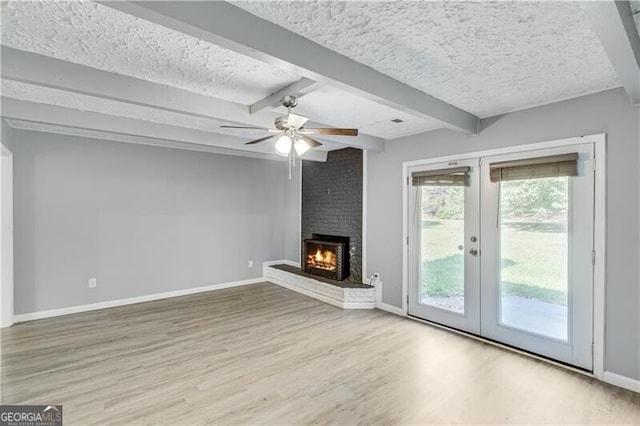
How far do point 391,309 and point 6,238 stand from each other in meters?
5.15

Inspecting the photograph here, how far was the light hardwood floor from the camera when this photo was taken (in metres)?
2.21

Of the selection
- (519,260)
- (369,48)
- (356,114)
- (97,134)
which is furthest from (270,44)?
A: (97,134)

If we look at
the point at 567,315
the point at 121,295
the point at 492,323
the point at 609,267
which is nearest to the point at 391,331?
the point at 492,323

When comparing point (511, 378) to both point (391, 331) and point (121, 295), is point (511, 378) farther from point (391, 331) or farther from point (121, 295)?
point (121, 295)

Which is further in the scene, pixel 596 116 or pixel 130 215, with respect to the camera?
pixel 130 215

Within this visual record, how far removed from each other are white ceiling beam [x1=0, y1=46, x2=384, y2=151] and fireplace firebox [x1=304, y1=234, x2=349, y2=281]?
2640mm

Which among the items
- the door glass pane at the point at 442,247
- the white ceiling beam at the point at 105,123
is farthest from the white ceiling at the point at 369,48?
the door glass pane at the point at 442,247

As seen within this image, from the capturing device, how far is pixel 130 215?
4.76 m

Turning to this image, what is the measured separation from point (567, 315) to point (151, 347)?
4.25m

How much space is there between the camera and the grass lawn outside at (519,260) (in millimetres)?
2941

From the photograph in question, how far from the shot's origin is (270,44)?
1729 mm

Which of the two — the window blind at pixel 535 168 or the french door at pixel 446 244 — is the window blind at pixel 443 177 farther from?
the window blind at pixel 535 168

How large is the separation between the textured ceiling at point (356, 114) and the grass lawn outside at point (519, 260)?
1307 mm

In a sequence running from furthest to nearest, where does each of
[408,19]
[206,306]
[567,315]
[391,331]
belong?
[206,306] → [391,331] → [567,315] → [408,19]
